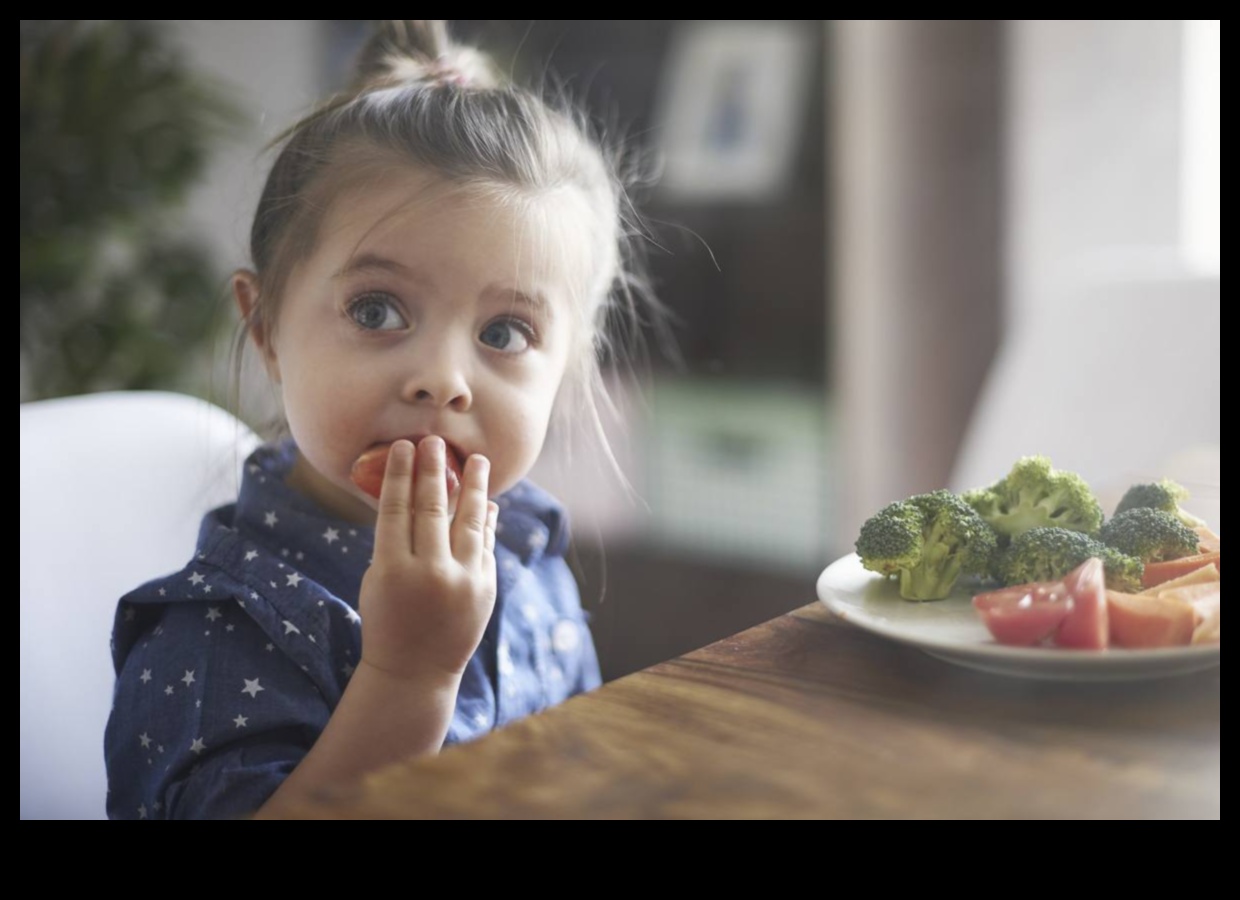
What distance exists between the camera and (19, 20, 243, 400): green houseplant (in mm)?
1774

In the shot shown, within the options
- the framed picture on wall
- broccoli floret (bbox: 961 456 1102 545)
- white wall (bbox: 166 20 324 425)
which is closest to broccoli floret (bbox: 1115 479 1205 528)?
broccoli floret (bbox: 961 456 1102 545)

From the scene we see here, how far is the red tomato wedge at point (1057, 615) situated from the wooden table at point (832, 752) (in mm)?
20

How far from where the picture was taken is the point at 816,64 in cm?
204

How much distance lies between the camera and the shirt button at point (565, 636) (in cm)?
85

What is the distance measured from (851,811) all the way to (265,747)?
368mm

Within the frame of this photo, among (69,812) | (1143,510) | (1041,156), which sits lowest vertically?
(69,812)

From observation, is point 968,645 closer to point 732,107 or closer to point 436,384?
point 436,384

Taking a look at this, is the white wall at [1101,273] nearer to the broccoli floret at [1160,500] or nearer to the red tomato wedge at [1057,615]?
the broccoli floret at [1160,500]

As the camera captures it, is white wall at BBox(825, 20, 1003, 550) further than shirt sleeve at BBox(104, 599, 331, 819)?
Yes

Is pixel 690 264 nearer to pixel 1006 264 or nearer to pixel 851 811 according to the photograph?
pixel 1006 264

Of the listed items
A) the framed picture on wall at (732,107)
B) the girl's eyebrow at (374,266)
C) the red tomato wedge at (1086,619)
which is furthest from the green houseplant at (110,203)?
the red tomato wedge at (1086,619)

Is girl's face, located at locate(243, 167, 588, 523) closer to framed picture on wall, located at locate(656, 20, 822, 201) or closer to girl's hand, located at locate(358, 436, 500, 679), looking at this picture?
girl's hand, located at locate(358, 436, 500, 679)
